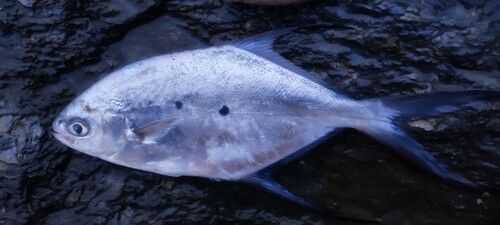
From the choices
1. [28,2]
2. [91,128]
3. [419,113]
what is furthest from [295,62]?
[28,2]

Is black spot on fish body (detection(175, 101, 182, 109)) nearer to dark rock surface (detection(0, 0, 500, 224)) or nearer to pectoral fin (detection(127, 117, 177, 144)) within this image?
pectoral fin (detection(127, 117, 177, 144))

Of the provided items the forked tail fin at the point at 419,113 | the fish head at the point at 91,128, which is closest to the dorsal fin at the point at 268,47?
the forked tail fin at the point at 419,113

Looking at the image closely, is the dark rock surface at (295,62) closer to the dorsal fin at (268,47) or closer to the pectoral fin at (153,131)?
the dorsal fin at (268,47)

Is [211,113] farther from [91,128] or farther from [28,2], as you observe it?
[28,2]

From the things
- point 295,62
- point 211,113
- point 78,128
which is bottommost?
point 78,128

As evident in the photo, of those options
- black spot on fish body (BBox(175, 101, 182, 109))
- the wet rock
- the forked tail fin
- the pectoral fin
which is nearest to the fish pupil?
the pectoral fin

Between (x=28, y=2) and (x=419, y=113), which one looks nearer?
(x=419, y=113)
